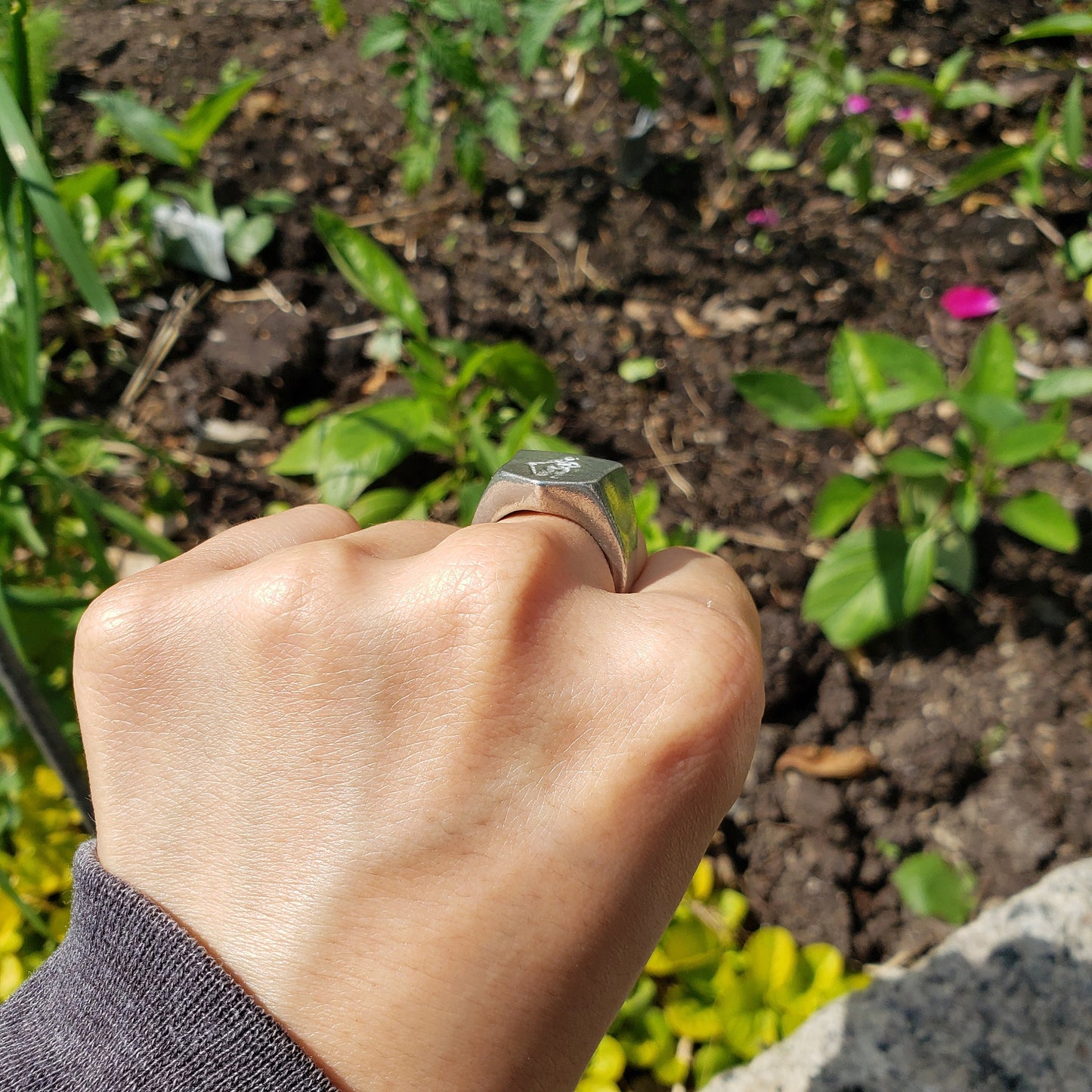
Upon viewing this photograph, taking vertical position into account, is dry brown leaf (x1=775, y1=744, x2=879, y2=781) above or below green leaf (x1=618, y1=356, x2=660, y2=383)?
below

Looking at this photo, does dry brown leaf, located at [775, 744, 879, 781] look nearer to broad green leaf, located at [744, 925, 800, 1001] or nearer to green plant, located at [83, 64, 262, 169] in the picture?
broad green leaf, located at [744, 925, 800, 1001]

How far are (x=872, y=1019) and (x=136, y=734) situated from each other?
1236 millimetres

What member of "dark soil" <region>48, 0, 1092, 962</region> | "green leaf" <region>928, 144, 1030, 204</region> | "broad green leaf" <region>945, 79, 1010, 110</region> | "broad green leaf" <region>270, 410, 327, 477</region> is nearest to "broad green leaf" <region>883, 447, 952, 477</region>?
"dark soil" <region>48, 0, 1092, 962</region>

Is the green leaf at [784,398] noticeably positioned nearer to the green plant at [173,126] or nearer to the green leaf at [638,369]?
the green leaf at [638,369]

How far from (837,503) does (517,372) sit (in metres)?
0.77

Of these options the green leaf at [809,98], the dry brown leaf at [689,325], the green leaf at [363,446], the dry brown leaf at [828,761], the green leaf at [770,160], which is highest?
the green leaf at [809,98]

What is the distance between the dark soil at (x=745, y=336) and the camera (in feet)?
5.60

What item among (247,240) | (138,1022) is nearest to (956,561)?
(138,1022)

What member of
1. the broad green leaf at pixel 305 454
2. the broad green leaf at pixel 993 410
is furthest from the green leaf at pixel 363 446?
the broad green leaf at pixel 993 410

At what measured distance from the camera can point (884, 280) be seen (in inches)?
92.8

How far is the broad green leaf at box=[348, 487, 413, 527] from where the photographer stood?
74.2 inches

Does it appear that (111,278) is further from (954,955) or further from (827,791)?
(954,955)

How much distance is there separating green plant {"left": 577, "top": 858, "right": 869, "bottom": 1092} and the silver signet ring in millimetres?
814

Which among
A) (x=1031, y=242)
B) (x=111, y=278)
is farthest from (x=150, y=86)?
(x=1031, y=242)
